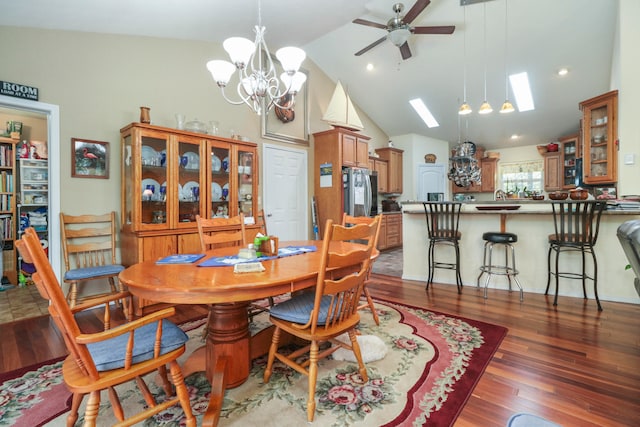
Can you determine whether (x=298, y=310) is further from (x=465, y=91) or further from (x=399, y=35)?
(x=465, y=91)

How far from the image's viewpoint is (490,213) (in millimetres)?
3623

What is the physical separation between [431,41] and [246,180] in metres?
3.77

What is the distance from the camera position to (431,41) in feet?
16.1

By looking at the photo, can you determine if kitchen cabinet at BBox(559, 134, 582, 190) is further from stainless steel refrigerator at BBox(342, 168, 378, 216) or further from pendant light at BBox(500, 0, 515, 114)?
stainless steel refrigerator at BBox(342, 168, 378, 216)

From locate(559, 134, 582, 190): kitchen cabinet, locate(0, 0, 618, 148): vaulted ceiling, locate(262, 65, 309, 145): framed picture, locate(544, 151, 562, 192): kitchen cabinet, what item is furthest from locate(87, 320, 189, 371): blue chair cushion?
locate(544, 151, 562, 192): kitchen cabinet

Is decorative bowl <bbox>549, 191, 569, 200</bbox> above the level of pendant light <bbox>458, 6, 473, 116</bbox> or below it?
below

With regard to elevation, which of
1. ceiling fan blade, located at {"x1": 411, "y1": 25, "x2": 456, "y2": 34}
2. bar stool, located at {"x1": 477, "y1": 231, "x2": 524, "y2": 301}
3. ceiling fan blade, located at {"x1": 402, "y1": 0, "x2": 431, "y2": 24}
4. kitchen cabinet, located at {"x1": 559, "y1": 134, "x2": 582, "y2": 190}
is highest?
ceiling fan blade, located at {"x1": 402, "y1": 0, "x2": 431, "y2": 24}

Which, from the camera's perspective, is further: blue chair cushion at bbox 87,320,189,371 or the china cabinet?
the china cabinet

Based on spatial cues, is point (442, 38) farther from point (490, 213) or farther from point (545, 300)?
point (545, 300)

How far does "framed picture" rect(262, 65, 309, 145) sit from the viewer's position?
15.5ft

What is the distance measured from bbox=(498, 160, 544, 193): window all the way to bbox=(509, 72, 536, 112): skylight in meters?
2.09

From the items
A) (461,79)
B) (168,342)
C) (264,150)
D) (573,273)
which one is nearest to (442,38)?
(461,79)

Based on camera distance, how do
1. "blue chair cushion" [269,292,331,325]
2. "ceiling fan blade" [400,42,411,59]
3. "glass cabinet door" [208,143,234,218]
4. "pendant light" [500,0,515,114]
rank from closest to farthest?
"blue chair cushion" [269,292,331,325]
"glass cabinet door" [208,143,234,218]
"pendant light" [500,0,515,114]
"ceiling fan blade" [400,42,411,59]

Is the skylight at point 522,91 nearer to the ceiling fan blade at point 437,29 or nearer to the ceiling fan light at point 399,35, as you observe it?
the ceiling fan blade at point 437,29
